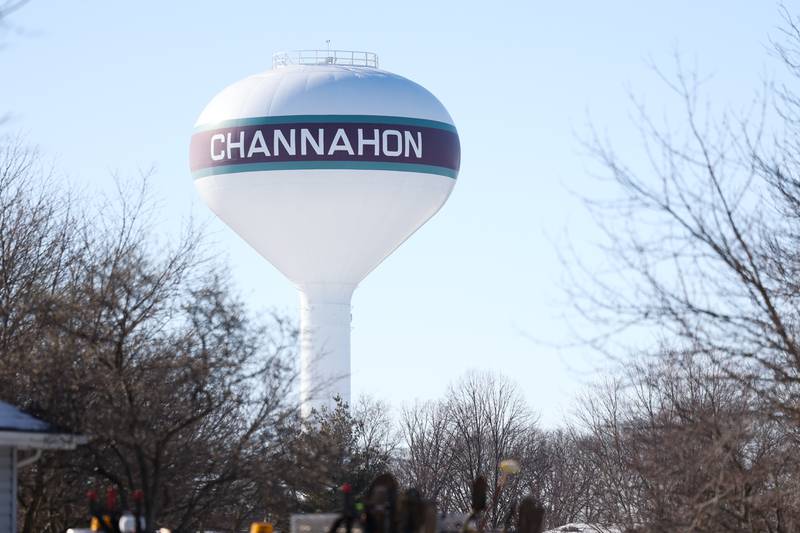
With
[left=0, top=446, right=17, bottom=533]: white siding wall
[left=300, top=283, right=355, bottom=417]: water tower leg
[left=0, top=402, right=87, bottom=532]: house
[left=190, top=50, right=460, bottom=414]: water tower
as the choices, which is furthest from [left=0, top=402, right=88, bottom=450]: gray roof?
[left=300, top=283, right=355, bottom=417]: water tower leg

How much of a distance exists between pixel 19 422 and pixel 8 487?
2.93ft

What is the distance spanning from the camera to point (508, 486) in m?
65.3

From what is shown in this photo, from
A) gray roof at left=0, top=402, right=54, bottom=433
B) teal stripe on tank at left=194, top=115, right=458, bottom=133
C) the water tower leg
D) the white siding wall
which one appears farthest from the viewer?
the water tower leg

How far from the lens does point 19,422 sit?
1952 centimetres

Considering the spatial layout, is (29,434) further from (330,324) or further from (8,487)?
(330,324)

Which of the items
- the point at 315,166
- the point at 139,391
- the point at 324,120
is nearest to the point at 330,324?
the point at 315,166

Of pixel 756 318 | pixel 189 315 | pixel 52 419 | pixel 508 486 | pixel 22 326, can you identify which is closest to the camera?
pixel 756 318

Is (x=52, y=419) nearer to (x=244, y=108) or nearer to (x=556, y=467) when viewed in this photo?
(x=244, y=108)

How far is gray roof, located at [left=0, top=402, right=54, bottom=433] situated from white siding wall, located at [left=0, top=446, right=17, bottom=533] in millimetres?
391

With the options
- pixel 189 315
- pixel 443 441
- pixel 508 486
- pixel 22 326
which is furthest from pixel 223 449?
pixel 443 441

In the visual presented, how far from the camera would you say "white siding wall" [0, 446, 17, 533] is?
1966 centimetres

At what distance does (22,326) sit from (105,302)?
181 inches

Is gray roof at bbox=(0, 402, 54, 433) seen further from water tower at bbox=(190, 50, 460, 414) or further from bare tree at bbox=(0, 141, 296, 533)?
water tower at bbox=(190, 50, 460, 414)

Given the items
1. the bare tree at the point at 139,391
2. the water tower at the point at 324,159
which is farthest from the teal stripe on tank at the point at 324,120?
the bare tree at the point at 139,391
